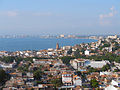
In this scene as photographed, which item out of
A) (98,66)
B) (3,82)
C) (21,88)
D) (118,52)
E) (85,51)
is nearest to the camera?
(21,88)

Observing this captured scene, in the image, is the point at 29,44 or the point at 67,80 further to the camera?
the point at 29,44

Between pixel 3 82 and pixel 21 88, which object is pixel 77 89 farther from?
pixel 3 82

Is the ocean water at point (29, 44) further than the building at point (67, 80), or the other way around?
the ocean water at point (29, 44)

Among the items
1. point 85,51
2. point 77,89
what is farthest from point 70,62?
point 77,89

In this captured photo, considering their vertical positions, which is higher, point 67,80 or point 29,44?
point 67,80

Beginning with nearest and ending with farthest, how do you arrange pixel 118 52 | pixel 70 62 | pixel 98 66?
pixel 98 66, pixel 70 62, pixel 118 52

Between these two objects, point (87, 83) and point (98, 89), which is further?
point (87, 83)

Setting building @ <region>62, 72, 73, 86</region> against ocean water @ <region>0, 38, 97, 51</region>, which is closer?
building @ <region>62, 72, 73, 86</region>

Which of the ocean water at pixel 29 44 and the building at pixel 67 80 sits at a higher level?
the building at pixel 67 80

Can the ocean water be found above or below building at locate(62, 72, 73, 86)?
below
